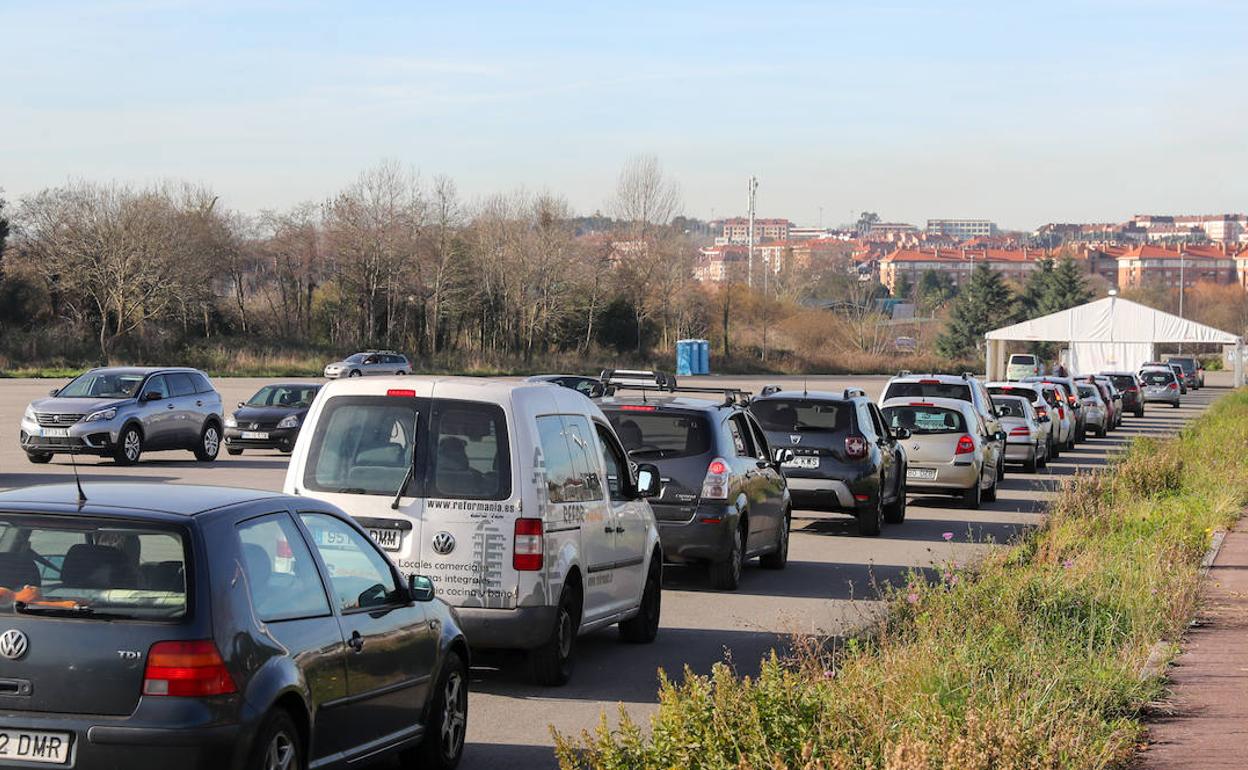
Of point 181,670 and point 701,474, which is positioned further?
point 701,474

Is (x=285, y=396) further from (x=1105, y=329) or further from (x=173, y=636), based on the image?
(x=1105, y=329)

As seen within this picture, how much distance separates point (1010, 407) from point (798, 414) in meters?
13.6

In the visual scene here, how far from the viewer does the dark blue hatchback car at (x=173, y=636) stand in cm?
571

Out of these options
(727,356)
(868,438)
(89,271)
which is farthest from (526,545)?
(727,356)

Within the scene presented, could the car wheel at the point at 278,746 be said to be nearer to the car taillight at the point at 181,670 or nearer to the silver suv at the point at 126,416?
the car taillight at the point at 181,670

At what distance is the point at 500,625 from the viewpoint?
378 inches

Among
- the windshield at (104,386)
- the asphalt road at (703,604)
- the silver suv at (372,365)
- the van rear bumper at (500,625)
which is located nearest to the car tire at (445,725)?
the asphalt road at (703,604)

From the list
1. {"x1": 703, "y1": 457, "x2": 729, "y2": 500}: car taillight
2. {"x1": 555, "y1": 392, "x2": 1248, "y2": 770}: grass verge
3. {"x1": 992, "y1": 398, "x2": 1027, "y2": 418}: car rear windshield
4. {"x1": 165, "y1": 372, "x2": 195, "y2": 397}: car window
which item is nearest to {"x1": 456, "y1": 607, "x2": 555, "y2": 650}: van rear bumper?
{"x1": 555, "y1": 392, "x2": 1248, "y2": 770}: grass verge

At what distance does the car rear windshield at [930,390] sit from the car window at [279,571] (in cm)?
2093

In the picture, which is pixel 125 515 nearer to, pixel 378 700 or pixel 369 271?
pixel 378 700

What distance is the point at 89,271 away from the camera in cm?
7712

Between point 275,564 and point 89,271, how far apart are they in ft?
245

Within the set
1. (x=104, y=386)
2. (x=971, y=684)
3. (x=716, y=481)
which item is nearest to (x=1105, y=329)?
(x=104, y=386)

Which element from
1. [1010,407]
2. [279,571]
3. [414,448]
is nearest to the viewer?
[279,571]
